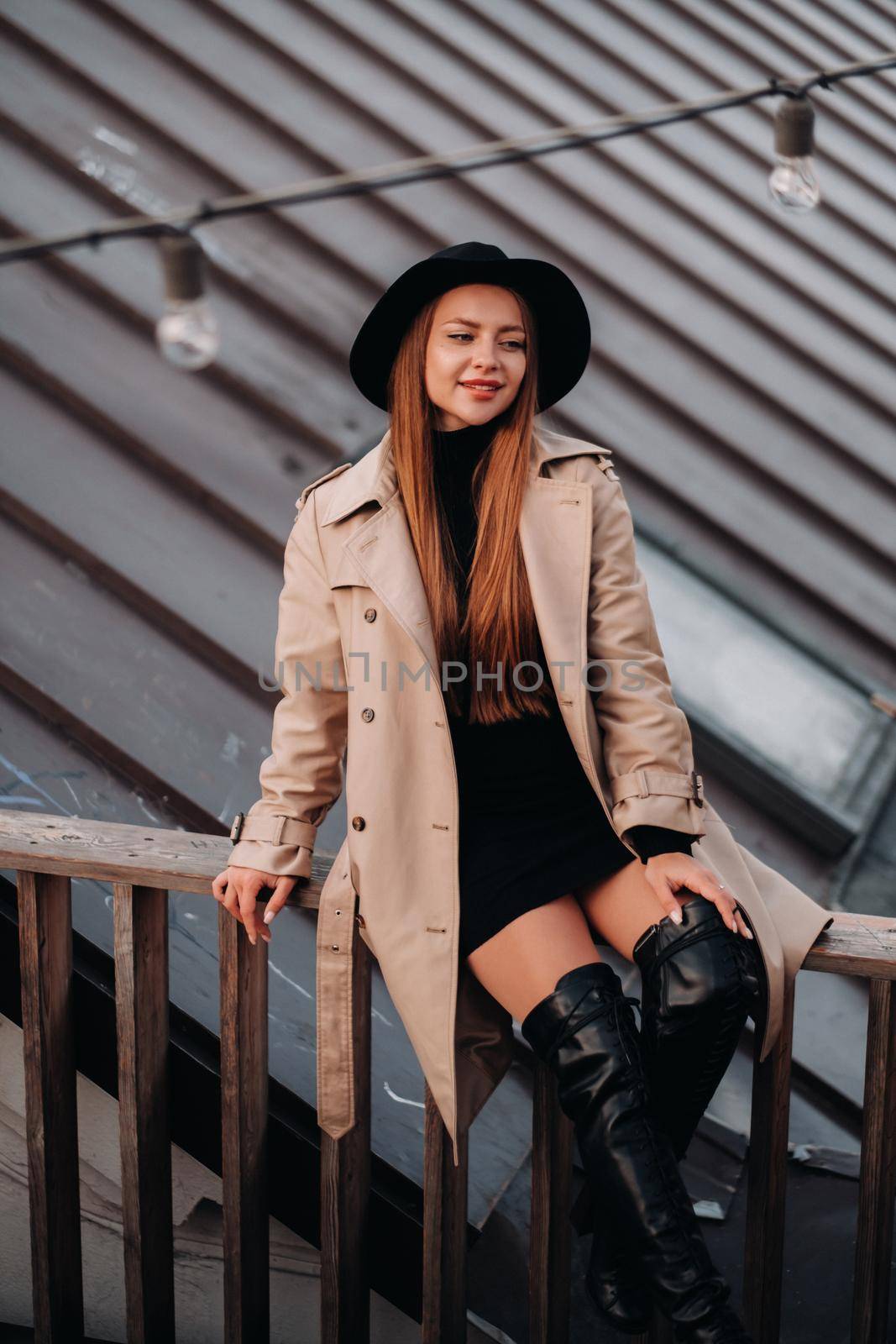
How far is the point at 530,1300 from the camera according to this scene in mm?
2076

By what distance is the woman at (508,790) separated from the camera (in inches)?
72.4

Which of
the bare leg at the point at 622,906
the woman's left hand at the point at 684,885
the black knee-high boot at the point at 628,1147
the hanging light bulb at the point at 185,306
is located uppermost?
the hanging light bulb at the point at 185,306

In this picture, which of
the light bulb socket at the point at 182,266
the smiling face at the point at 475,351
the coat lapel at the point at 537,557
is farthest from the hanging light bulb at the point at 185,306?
the smiling face at the point at 475,351

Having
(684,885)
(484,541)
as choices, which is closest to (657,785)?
(684,885)

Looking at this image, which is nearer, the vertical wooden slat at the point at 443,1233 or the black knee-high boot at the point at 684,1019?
the black knee-high boot at the point at 684,1019

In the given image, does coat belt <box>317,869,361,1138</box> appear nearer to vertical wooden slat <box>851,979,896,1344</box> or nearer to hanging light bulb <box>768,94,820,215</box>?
vertical wooden slat <box>851,979,896,1344</box>

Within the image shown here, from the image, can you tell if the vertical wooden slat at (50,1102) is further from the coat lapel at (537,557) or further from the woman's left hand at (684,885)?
the woman's left hand at (684,885)

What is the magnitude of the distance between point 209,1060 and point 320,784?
0.69 metres

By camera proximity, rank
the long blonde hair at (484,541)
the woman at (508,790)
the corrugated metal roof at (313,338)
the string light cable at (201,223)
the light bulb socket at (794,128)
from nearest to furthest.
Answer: the string light cable at (201,223)
the light bulb socket at (794,128)
the woman at (508,790)
the long blonde hair at (484,541)
the corrugated metal roof at (313,338)

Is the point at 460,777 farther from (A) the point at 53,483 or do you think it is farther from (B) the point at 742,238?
(B) the point at 742,238

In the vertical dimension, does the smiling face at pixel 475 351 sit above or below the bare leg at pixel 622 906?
above

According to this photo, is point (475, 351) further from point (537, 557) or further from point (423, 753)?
point (423, 753)

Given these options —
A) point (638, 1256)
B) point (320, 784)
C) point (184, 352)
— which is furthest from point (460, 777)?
point (184, 352)

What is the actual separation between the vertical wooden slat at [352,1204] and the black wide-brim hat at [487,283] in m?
1.06
